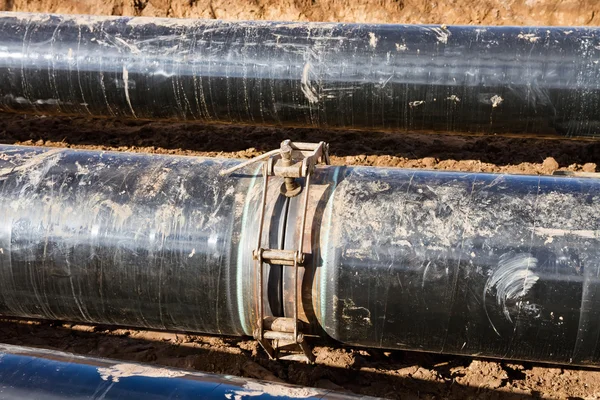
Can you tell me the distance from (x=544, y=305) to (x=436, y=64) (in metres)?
2.54

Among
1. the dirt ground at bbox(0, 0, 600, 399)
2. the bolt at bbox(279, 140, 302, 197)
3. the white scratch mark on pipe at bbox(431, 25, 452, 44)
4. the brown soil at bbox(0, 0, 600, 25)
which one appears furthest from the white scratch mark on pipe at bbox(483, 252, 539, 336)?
the brown soil at bbox(0, 0, 600, 25)

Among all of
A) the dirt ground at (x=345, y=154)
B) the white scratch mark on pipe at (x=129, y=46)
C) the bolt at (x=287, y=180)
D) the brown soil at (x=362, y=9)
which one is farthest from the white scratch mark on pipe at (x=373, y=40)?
the brown soil at (x=362, y=9)

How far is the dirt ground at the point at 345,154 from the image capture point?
12.5 feet

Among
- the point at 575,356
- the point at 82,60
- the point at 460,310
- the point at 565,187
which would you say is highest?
the point at 82,60

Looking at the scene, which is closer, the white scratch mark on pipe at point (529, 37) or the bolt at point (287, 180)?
the bolt at point (287, 180)

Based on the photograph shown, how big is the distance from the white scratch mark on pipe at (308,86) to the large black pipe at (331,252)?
75.7 inches

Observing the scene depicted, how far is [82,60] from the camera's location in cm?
535

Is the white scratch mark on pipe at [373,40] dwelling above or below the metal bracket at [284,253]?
above

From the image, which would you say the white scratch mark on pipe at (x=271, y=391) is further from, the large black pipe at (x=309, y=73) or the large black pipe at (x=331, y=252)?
the large black pipe at (x=309, y=73)

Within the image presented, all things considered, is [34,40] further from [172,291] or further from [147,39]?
[172,291]

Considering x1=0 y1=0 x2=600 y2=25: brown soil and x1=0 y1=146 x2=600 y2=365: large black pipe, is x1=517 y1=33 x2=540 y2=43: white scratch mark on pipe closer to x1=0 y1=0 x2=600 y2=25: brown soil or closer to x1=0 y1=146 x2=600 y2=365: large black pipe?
x1=0 y1=146 x2=600 y2=365: large black pipe

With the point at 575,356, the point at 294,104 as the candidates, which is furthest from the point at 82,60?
the point at 575,356

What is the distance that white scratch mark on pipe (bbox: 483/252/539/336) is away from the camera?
284 cm

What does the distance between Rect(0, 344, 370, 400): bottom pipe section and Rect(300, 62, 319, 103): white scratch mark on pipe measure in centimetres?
295
